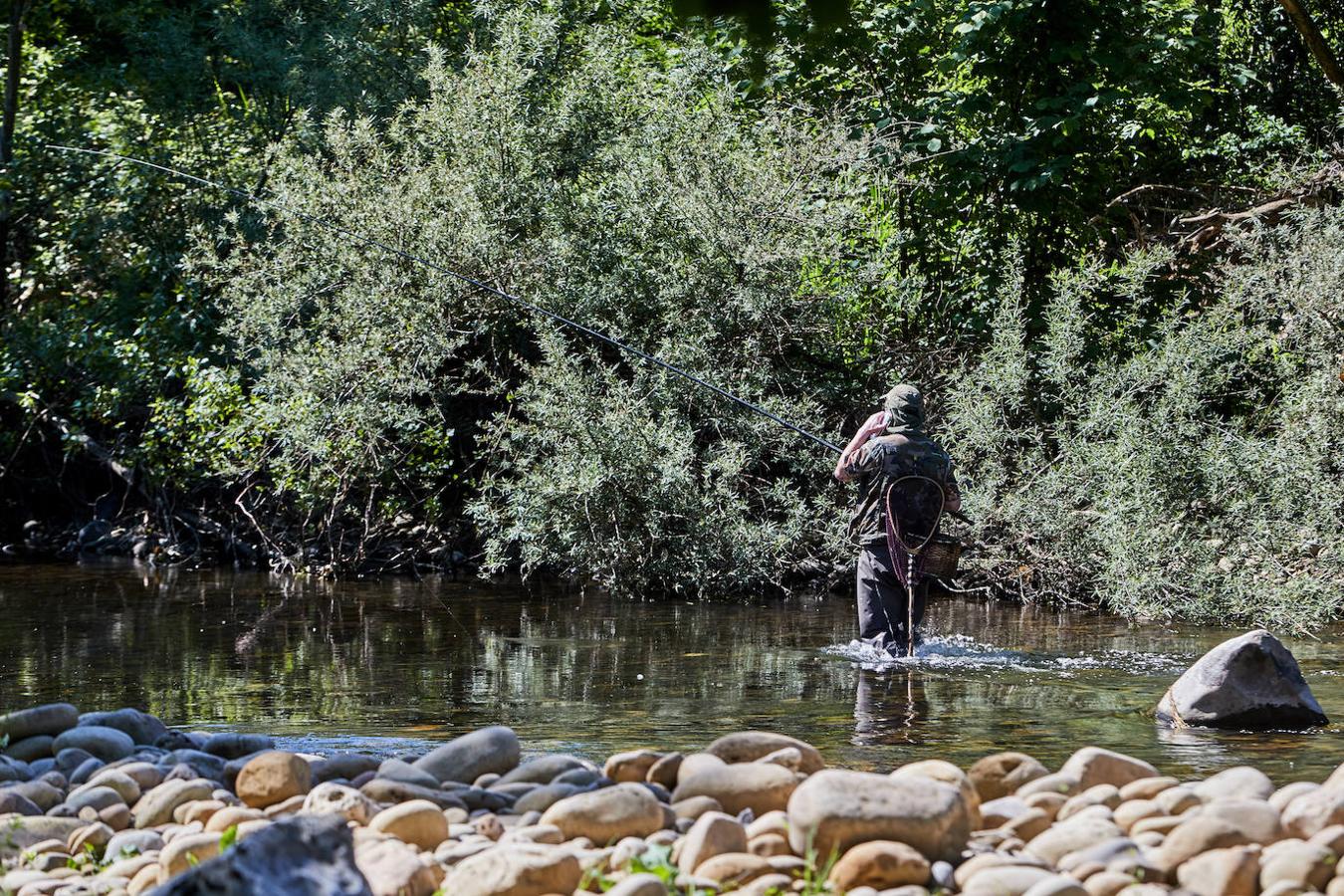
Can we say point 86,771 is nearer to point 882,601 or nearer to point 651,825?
point 651,825

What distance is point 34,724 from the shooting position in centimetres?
583

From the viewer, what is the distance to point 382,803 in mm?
4629

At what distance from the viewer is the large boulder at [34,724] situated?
5828mm

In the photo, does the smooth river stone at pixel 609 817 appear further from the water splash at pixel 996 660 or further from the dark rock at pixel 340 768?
the water splash at pixel 996 660

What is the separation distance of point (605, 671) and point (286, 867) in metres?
5.77

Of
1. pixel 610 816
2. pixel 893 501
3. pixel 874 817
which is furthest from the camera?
pixel 893 501

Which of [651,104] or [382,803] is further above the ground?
[651,104]

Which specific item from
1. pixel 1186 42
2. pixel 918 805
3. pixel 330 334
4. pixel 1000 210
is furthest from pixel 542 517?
pixel 918 805

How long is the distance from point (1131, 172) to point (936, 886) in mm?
13993

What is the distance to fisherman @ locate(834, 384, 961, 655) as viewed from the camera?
9156mm

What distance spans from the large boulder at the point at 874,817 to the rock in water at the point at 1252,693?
324 centimetres

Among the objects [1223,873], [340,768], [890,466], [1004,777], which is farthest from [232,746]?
[890,466]

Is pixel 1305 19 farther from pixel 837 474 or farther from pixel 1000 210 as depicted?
pixel 837 474

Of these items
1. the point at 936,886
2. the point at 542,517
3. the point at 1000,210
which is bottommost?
the point at 936,886
